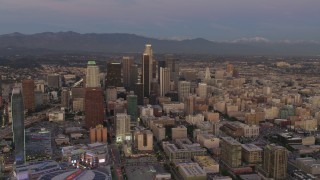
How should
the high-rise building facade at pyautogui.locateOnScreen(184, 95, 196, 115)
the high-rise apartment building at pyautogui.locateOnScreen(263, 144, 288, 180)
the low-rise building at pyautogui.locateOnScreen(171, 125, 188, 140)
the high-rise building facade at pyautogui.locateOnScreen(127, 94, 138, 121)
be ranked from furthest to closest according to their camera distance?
the high-rise building facade at pyautogui.locateOnScreen(184, 95, 196, 115) → the high-rise building facade at pyautogui.locateOnScreen(127, 94, 138, 121) → the low-rise building at pyautogui.locateOnScreen(171, 125, 188, 140) → the high-rise apartment building at pyautogui.locateOnScreen(263, 144, 288, 180)

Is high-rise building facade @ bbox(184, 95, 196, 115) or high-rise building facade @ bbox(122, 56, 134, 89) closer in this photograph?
high-rise building facade @ bbox(184, 95, 196, 115)

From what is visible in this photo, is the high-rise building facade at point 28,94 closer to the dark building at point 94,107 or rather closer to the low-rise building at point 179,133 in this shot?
the dark building at point 94,107

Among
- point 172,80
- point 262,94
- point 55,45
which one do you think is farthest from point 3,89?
point 55,45

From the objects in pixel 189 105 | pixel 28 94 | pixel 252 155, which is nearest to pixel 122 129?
pixel 252 155

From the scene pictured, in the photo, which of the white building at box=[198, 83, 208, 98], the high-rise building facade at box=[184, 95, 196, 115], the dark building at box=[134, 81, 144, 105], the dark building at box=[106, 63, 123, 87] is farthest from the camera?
the dark building at box=[106, 63, 123, 87]

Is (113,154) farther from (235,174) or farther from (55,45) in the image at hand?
(55,45)

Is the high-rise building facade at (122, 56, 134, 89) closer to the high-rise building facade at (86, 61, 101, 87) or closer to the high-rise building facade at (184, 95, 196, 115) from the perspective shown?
the high-rise building facade at (86, 61, 101, 87)

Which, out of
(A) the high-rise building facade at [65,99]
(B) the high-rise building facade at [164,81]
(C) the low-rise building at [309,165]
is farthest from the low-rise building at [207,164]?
(B) the high-rise building facade at [164,81]

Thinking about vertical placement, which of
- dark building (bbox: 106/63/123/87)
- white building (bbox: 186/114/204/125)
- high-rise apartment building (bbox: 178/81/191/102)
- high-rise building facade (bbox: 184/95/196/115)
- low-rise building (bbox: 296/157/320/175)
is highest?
dark building (bbox: 106/63/123/87)

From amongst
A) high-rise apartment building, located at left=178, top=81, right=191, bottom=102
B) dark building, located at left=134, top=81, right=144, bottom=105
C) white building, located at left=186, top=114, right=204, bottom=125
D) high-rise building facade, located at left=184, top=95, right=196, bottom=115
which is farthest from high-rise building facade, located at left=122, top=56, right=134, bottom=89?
white building, located at left=186, top=114, right=204, bottom=125
